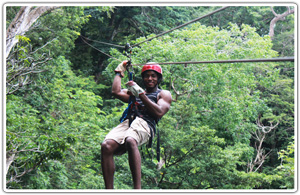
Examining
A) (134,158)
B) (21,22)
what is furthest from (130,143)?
(21,22)

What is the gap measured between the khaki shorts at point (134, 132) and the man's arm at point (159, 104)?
19 cm

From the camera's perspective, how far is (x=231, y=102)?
529 inches

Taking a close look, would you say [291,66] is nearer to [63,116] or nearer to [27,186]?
[63,116]

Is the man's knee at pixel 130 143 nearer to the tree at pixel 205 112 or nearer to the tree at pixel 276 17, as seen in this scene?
the tree at pixel 205 112

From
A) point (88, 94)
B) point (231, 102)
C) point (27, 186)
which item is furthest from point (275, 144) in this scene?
point (27, 186)

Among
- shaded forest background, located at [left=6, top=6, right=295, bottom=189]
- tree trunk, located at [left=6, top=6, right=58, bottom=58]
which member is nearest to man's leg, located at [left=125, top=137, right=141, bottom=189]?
shaded forest background, located at [left=6, top=6, right=295, bottom=189]

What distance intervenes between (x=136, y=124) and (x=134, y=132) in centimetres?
11

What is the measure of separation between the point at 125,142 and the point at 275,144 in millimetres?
17756

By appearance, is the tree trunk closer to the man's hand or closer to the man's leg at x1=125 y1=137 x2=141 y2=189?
the man's hand

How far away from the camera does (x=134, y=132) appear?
3656mm

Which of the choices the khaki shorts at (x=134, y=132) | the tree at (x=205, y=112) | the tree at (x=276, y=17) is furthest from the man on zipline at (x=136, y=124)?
the tree at (x=276, y=17)

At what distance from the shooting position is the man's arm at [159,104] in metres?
3.57

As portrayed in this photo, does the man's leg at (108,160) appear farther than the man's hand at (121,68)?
No

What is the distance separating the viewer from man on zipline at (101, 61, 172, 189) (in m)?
3.56
